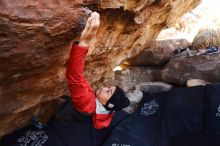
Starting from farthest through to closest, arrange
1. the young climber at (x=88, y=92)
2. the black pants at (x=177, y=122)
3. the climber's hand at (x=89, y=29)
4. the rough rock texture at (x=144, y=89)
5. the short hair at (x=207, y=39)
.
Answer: the short hair at (x=207, y=39), the rough rock texture at (x=144, y=89), the black pants at (x=177, y=122), the young climber at (x=88, y=92), the climber's hand at (x=89, y=29)

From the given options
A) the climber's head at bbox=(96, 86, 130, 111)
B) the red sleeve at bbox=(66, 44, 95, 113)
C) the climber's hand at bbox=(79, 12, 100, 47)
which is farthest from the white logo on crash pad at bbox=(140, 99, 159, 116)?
the climber's hand at bbox=(79, 12, 100, 47)

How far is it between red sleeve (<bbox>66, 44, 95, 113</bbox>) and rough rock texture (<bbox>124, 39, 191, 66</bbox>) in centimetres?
285

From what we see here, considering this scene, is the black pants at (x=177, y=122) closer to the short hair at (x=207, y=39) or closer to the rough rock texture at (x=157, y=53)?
the rough rock texture at (x=157, y=53)

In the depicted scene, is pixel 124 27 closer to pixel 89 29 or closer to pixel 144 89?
pixel 89 29

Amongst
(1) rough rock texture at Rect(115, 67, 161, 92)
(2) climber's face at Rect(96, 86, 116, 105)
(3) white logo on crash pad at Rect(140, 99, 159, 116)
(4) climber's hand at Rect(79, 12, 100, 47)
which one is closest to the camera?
(4) climber's hand at Rect(79, 12, 100, 47)

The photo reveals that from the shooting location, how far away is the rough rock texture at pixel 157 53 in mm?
6176

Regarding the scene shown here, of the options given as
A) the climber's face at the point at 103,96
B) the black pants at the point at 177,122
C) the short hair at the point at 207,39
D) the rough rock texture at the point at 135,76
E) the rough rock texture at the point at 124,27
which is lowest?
the black pants at the point at 177,122

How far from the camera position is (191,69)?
5.45 metres

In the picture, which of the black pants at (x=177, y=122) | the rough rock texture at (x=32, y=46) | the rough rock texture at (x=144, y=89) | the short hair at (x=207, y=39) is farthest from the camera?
the short hair at (x=207, y=39)

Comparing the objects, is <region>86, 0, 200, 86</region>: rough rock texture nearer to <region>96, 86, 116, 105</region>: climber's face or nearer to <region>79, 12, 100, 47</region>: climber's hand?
<region>79, 12, 100, 47</region>: climber's hand

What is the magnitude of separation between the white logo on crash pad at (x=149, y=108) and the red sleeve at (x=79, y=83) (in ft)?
4.21

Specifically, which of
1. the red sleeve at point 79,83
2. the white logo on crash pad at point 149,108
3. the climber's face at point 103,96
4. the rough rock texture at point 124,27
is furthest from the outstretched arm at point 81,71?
the white logo on crash pad at point 149,108

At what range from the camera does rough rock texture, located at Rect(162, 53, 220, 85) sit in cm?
527

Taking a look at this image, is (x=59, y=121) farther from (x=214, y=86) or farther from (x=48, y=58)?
(x=214, y=86)
